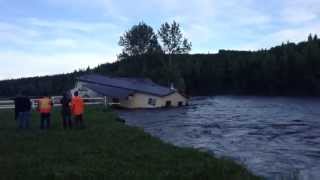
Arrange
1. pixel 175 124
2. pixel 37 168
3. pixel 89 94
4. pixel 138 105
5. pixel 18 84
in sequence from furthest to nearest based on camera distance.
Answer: pixel 18 84 < pixel 89 94 < pixel 138 105 < pixel 175 124 < pixel 37 168

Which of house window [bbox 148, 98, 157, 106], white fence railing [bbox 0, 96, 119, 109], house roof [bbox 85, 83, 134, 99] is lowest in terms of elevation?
house window [bbox 148, 98, 157, 106]

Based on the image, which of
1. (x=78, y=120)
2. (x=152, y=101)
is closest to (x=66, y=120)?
(x=78, y=120)

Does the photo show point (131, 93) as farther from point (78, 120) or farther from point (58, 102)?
point (78, 120)

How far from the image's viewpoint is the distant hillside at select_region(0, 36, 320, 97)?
115m

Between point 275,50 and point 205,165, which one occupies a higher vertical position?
point 275,50

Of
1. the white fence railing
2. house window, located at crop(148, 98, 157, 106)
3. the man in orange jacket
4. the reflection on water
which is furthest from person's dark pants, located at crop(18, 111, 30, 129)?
house window, located at crop(148, 98, 157, 106)

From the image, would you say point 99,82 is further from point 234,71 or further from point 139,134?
point 234,71

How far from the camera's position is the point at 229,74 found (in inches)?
5812

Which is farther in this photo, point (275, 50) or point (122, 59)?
point (275, 50)

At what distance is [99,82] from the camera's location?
8112 centimetres

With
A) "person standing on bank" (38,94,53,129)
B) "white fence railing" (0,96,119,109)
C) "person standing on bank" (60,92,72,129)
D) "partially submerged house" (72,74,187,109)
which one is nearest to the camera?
"person standing on bank" (60,92,72,129)

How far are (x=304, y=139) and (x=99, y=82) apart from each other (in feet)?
168

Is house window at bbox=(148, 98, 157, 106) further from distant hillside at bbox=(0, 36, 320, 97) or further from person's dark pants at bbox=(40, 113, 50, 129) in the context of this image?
person's dark pants at bbox=(40, 113, 50, 129)

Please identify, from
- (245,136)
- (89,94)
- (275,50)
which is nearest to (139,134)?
(245,136)
